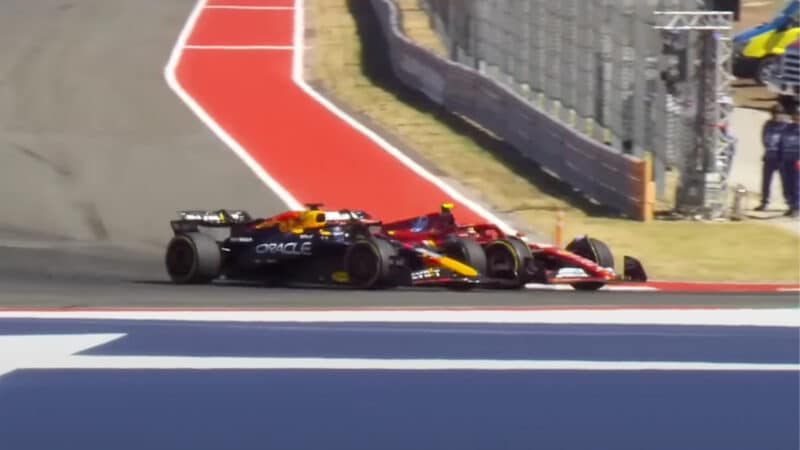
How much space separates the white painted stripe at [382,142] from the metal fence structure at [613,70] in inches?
80.7

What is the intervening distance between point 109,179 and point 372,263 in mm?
7213

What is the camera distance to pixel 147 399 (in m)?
6.28

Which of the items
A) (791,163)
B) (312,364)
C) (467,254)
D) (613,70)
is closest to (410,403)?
(312,364)

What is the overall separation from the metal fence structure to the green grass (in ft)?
3.29

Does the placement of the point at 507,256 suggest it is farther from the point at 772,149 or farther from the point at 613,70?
the point at 613,70

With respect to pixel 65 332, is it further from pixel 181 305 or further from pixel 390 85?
pixel 390 85

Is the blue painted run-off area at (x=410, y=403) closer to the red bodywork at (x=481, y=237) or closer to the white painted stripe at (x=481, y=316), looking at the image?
the white painted stripe at (x=481, y=316)

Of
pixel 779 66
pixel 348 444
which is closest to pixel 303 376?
pixel 348 444

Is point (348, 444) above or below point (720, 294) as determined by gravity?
above

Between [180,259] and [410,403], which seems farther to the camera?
[180,259]

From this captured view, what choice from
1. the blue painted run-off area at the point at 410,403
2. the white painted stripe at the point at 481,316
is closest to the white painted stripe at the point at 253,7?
the white painted stripe at the point at 481,316

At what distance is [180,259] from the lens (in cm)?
1373

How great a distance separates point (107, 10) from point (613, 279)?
21.9 metres

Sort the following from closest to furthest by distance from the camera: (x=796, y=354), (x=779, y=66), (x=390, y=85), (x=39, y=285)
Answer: (x=796, y=354) → (x=39, y=285) → (x=390, y=85) → (x=779, y=66)
